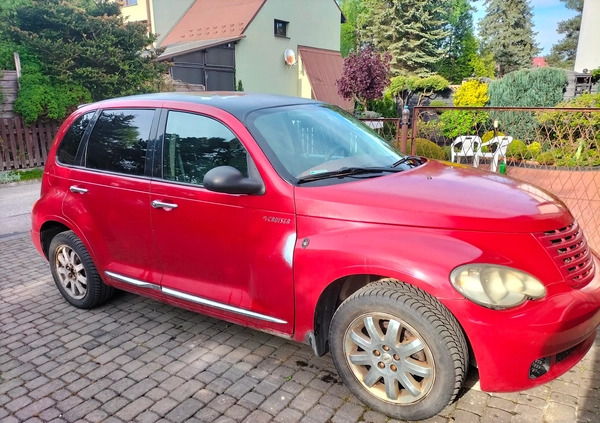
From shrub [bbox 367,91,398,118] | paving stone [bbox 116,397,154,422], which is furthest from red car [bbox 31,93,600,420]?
shrub [bbox 367,91,398,118]

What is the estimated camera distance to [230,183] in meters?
2.75

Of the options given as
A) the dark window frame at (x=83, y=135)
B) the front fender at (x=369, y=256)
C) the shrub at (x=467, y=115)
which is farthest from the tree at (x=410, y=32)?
the front fender at (x=369, y=256)

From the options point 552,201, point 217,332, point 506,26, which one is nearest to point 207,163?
point 217,332

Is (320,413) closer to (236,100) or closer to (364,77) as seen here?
(236,100)

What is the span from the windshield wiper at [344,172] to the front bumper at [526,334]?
3.57ft

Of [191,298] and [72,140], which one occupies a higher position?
[72,140]

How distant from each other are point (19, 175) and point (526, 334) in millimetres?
11353

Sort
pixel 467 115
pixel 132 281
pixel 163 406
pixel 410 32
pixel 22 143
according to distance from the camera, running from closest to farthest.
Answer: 1. pixel 163 406
2. pixel 132 281
3. pixel 22 143
4. pixel 467 115
5. pixel 410 32

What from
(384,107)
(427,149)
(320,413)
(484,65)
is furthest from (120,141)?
(484,65)

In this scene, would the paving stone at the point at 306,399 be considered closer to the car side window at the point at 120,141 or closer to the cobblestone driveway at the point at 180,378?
the cobblestone driveway at the point at 180,378

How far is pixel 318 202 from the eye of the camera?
269 centimetres

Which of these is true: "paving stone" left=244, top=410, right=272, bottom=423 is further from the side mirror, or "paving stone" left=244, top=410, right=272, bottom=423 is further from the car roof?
the car roof

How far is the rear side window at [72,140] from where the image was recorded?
3.99 m

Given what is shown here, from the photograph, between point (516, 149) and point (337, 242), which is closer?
point (337, 242)
